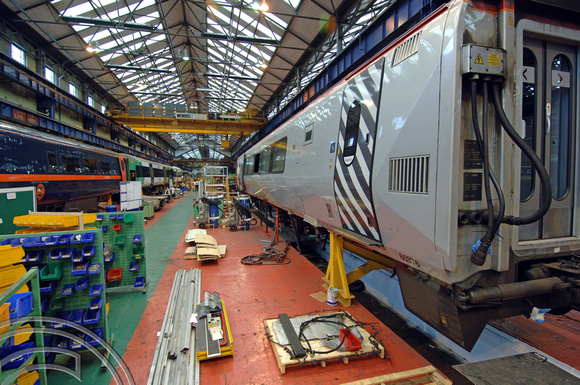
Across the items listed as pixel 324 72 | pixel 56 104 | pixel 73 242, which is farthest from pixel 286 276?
pixel 56 104

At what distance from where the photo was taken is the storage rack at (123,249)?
4.14 m

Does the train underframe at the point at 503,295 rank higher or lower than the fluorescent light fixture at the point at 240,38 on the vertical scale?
lower

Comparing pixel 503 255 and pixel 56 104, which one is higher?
pixel 56 104

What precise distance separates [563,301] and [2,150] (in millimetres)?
8479

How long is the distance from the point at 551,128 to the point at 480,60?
107cm

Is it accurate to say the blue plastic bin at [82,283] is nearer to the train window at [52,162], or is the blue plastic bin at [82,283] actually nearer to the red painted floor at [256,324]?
the red painted floor at [256,324]

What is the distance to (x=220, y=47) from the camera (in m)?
14.5

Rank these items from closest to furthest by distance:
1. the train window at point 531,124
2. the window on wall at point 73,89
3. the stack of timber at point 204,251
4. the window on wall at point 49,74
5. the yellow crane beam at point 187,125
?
1. the train window at point 531,124
2. the stack of timber at point 204,251
3. the window on wall at point 49,74
4. the window on wall at point 73,89
5. the yellow crane beam at point 187,125

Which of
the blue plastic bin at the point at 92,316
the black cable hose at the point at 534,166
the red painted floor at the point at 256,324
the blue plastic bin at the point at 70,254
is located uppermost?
the black cable hose at the point at 534,166

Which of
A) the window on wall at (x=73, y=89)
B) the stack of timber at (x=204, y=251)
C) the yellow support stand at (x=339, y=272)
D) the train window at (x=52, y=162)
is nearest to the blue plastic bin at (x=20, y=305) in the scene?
the yellow support stand at (x=339, y=272)

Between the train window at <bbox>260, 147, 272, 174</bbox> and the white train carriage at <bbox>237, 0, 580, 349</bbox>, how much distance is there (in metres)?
4.73

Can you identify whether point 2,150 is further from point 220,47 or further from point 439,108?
point 220,47

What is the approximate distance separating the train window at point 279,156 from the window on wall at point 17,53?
1255cm

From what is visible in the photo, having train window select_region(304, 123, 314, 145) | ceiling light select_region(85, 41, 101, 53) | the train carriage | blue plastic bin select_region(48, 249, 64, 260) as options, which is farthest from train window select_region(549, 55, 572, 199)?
ceiling light select_region(85, 41, 101, 53)
